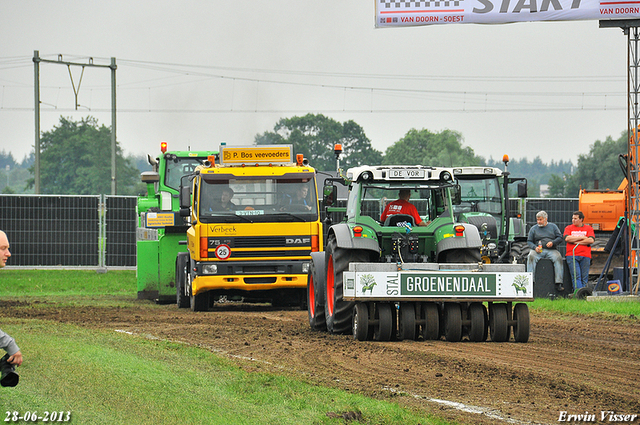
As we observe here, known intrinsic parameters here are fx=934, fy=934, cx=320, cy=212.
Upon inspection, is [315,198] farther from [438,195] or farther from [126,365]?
[126,365]

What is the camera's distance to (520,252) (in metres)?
21.0

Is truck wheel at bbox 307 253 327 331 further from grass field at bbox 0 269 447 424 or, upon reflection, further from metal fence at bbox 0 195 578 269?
metal fence at bbox 0 195 578 269

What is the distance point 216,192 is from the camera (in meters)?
17.0

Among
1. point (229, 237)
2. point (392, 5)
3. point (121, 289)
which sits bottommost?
point (121, 289)

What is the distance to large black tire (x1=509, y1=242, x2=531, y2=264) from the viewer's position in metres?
20.8

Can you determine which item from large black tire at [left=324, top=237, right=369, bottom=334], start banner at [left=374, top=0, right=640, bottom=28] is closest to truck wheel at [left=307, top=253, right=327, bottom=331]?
large black tire at [left=324, top=237, right=369, bottom=334]

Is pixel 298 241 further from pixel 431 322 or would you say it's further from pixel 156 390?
pixel 156 390

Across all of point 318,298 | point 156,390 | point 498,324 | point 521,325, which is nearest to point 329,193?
point 318,298

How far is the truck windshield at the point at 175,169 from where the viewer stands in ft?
70.1

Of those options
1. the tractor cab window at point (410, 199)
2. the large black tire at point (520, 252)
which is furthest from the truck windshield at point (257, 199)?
the large black tire at point (520, 252)

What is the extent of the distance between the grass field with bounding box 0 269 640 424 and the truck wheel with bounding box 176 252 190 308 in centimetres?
575

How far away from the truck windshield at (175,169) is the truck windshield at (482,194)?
6.13m

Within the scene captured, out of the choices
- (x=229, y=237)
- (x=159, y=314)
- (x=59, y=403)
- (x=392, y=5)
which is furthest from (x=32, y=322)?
(x=392, y=5)

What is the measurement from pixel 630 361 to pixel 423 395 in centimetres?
333
